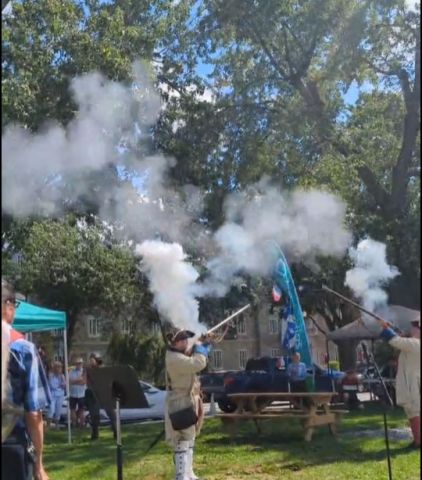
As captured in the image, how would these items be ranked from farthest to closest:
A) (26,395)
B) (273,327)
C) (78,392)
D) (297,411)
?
(273,327)
(78,392)
(297,411)
(26,395)

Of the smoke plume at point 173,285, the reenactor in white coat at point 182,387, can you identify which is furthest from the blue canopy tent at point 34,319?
the reenactor in white coat at point 182,387

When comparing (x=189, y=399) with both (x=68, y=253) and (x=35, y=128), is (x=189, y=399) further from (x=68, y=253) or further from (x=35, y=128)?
(x=68, y=253)

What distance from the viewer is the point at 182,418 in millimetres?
8328

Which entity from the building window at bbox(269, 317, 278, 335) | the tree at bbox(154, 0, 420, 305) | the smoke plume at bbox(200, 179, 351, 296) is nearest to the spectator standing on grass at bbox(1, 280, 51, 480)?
the smoke plume at bbox(200, 179, 351, 296)

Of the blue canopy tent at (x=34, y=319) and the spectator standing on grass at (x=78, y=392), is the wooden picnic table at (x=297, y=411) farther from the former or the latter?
the spectator standing on grass at (x=78, y=392)

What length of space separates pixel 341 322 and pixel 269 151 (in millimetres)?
19966

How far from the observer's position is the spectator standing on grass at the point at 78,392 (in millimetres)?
17453

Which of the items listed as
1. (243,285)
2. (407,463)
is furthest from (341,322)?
(407,463)

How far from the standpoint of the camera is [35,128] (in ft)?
35.3

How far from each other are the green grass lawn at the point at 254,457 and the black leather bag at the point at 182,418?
1.62 metres

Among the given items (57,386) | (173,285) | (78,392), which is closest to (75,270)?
(78,392)

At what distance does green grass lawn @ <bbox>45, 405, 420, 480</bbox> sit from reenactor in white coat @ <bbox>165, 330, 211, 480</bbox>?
1299mm

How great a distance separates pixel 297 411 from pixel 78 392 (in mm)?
6246

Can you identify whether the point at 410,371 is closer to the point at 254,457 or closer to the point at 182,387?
the point at 182,387
